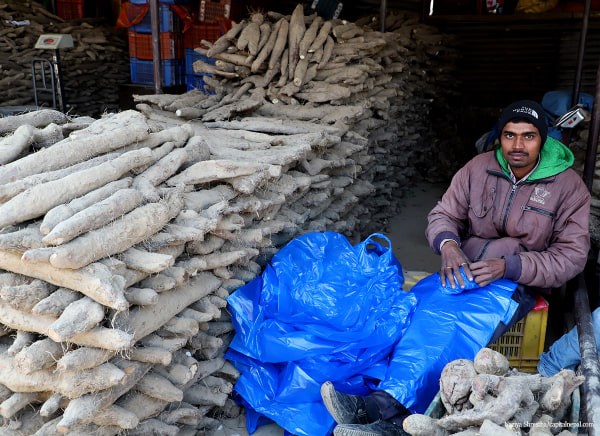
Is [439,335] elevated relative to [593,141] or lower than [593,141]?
lower

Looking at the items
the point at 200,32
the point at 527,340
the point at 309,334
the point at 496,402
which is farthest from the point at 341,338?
the point at 200,32

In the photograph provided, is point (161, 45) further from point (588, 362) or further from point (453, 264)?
point (588, 362)

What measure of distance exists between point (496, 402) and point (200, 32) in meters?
7.16

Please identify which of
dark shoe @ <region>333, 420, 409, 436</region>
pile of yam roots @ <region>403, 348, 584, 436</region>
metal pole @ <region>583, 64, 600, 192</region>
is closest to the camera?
pile of yam roots @ <region>403, 348, 584, 436</region>

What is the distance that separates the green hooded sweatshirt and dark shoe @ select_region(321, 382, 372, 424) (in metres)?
1.54

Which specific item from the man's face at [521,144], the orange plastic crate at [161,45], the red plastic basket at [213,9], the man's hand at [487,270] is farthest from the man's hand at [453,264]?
the red plastic basket at [213,9]

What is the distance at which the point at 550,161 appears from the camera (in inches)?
126

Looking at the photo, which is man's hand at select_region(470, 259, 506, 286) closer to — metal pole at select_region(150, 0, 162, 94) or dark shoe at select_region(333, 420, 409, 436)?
dark shoe at select_region(333, 420, 409, 436)

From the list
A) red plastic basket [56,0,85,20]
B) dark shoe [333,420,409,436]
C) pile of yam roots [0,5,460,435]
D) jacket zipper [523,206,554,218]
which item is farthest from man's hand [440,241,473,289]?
red plastic basket [56,0,85,20]

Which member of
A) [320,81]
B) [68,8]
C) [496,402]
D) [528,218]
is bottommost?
[496,402]

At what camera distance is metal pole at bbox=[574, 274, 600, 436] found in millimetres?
2184

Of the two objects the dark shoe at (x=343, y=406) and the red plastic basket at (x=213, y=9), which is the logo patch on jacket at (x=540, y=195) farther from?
the red plastic basket at (x=213, y=9)

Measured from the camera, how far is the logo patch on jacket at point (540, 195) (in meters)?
3.16

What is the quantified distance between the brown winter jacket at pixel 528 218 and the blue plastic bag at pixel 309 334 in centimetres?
54
